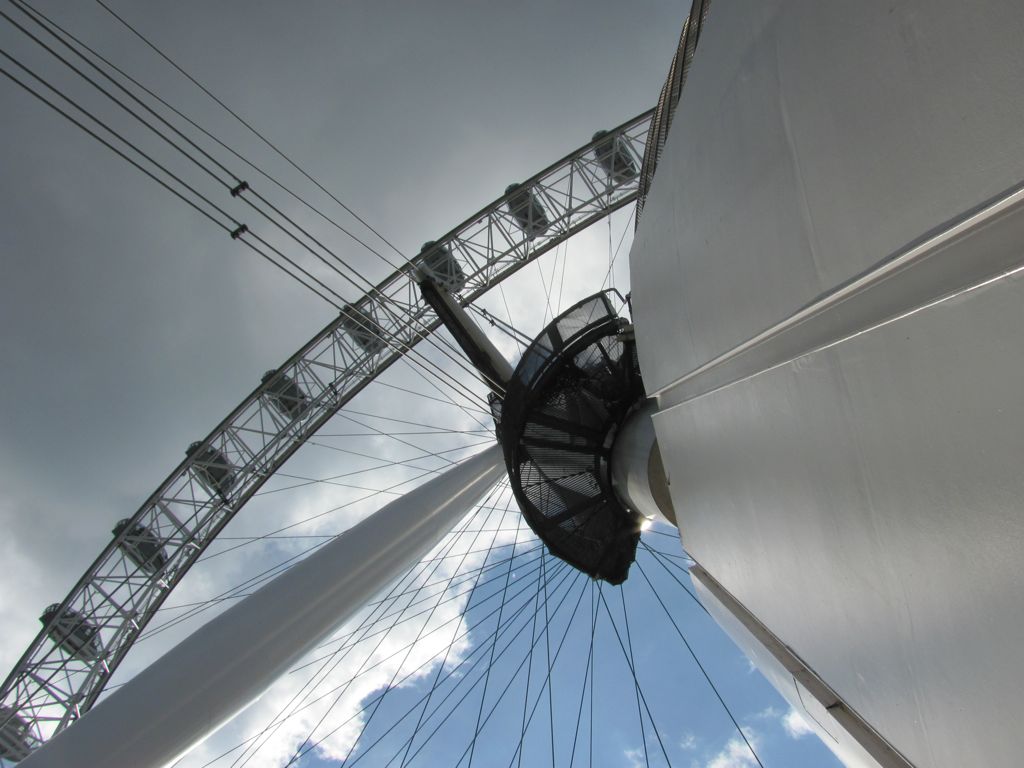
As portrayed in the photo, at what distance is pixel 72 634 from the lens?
1636 cm

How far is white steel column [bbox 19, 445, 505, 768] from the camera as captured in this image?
8.71 feet

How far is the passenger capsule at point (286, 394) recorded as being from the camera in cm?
1691

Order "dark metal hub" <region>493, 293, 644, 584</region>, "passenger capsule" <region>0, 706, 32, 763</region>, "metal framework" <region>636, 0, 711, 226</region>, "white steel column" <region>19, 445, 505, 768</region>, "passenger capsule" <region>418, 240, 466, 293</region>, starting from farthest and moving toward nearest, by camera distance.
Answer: "passenger capsule" <region>418, 240, 466, 293</region>
"passenger capsule" <region>0, 706, 32, 763</region>
"dark metal hub" <region>493, 293, 644, 584</region>
"metal framework" <region>636, 0, 711, 226</region>
"white steel column" <region>19, 445, 505, 768</region>

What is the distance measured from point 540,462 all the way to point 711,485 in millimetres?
5378

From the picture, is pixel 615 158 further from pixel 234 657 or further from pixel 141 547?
pixel 141 547

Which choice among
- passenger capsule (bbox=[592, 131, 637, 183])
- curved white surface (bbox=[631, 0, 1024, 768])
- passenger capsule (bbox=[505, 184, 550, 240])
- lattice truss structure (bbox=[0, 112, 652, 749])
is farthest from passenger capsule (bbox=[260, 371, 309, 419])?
curved white surface (bbox=[631, 0, 1024, 768])

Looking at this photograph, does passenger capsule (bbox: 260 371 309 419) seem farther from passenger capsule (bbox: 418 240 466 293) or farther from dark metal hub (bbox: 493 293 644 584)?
dark metal hub (bbox: 493 293 644 584)

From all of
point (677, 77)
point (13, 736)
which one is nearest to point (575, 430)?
point (677, 77)

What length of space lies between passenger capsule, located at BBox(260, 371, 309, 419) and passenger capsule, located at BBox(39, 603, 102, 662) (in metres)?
9.52

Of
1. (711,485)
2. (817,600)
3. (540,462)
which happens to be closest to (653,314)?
(711,485)

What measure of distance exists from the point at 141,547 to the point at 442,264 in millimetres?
14154

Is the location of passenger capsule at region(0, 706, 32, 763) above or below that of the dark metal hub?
below

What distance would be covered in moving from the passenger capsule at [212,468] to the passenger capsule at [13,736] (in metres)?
8.25

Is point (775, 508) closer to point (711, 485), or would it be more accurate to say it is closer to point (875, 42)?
point (711, 485)
